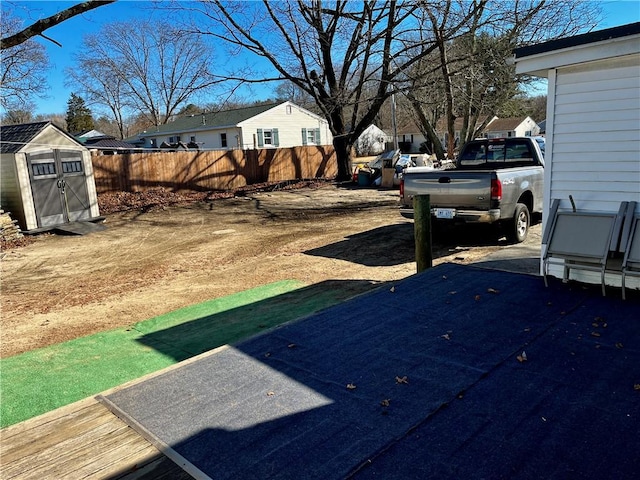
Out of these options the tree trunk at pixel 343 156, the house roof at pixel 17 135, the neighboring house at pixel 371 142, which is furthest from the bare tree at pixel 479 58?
the neighboring house at pixel 371 142

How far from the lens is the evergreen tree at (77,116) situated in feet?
192

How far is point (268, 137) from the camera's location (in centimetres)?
3262

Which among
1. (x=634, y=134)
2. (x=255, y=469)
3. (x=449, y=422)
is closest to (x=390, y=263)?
(x=634, y=134)

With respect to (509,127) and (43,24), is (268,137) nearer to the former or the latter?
(43,24)

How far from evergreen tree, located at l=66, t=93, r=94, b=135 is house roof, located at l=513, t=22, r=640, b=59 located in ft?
205

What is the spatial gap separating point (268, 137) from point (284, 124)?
5.29 ft

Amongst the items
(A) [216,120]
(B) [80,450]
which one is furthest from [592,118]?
(A) [216,120]

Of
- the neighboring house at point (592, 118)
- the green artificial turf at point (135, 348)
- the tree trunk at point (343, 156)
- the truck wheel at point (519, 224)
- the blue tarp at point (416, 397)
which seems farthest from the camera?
the tree trunk at point (343, 156)

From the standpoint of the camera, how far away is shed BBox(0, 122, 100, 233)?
38.3 feet

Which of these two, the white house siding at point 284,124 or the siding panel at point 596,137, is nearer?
the siding panel at point 596,137

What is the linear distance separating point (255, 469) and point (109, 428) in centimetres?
105

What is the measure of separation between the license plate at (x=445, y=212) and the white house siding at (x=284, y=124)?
2515 cm

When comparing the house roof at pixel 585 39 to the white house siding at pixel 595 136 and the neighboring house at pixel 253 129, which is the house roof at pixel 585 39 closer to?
the white house siding at pixel 595 136

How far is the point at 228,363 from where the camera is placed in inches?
139
